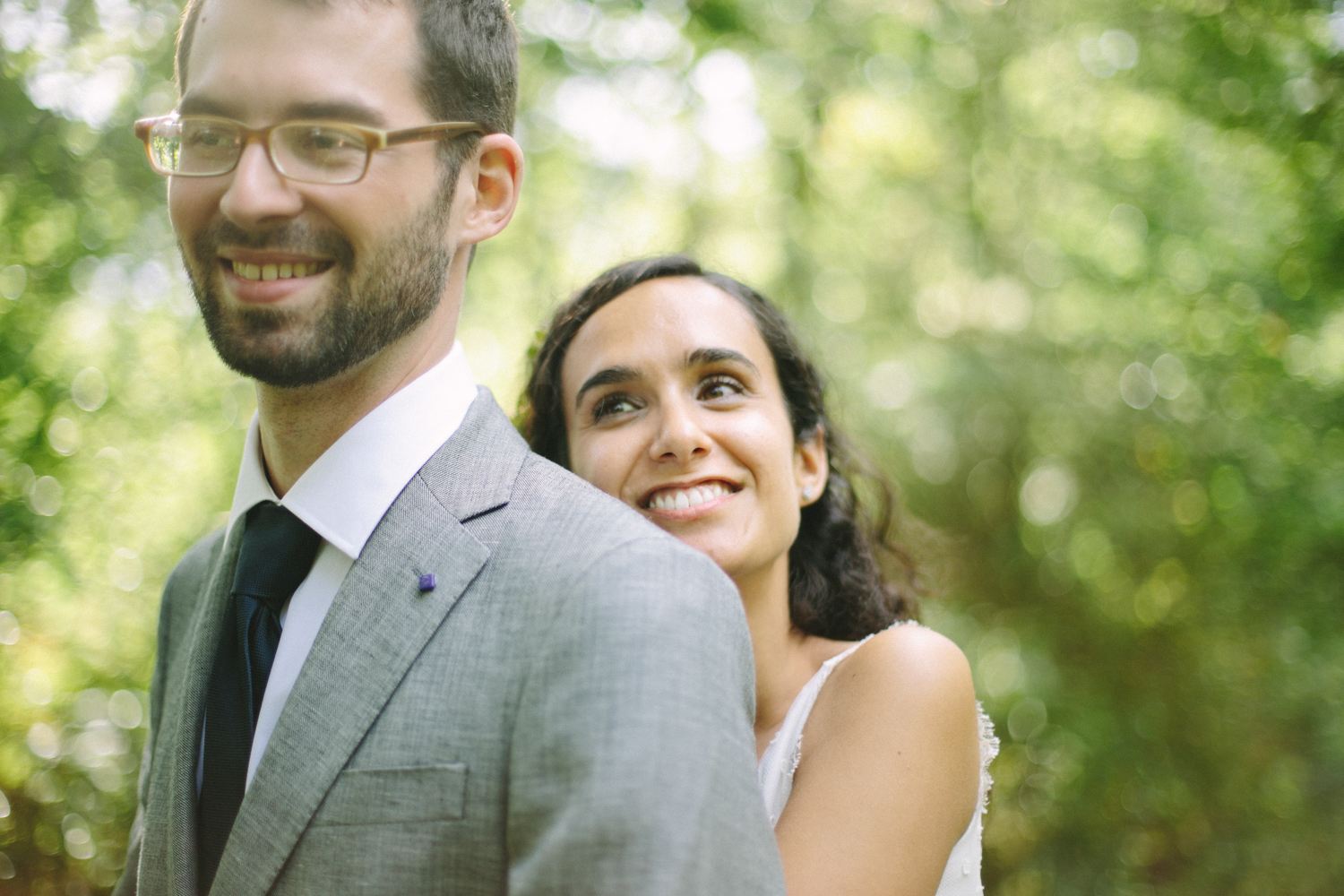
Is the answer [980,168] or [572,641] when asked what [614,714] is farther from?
[980,168]

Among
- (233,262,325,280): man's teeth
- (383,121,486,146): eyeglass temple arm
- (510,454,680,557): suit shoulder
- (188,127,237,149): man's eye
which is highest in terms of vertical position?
(383,121,486,146): eyeglass temple arm

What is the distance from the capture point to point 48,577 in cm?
414

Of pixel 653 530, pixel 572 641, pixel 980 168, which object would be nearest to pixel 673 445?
pixel 653 530

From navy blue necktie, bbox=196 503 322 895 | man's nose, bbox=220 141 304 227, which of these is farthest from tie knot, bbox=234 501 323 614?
man's nose, bbox=220 141 304 227

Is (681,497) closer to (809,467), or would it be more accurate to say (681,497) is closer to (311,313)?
(809,467)

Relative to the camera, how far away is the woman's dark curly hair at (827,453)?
103 inches

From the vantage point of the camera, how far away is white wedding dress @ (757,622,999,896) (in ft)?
7.11

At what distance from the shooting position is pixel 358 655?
1381 mm

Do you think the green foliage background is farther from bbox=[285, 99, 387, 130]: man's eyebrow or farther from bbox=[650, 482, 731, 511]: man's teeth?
bbox=[285, 99, 387, 130]: man's eyebrow

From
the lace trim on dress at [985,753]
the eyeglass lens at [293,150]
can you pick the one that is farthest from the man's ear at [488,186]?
the lace trim on dress at [985,753]

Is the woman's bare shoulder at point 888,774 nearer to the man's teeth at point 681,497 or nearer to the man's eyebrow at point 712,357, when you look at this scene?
the man's teeth at point 681,497

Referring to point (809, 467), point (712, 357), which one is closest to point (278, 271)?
point (712, 357)

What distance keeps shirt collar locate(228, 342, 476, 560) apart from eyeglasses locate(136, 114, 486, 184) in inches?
15.2

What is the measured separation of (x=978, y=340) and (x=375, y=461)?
16.7 feet
